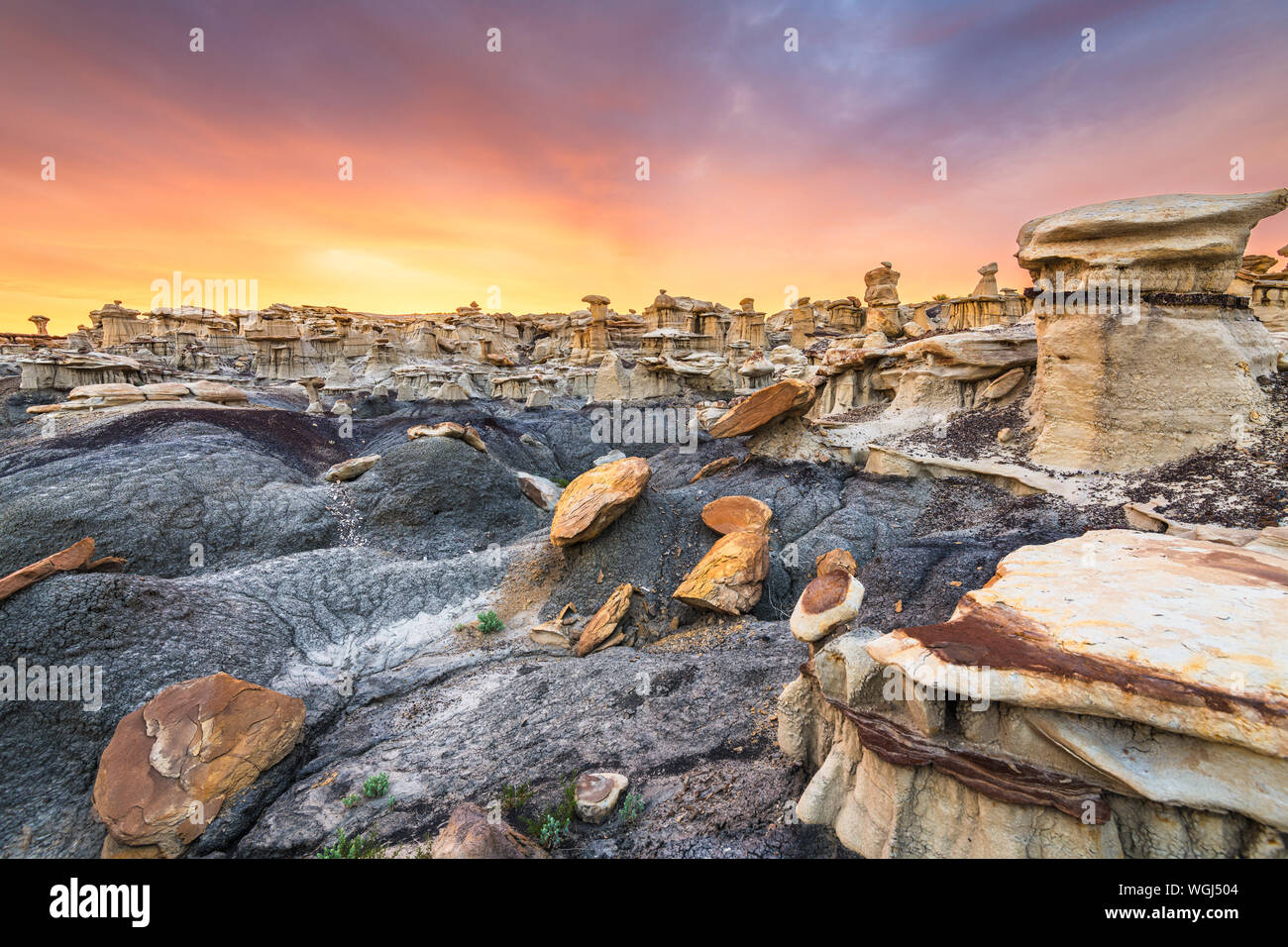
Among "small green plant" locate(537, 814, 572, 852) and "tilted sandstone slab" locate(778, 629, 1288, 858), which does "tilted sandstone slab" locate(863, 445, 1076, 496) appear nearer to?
"tilted sandstone slab" locate(778, 629, 1288, 858)

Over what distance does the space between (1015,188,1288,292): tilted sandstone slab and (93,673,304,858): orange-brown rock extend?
14333 mm

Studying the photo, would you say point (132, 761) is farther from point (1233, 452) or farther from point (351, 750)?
point (1233, 452)

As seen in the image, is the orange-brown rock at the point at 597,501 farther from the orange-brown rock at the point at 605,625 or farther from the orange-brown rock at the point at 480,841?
the orange-brown rock at the point at 480,841

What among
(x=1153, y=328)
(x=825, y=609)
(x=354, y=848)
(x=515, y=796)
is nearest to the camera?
(x=825, y=609)

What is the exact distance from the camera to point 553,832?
378 cm

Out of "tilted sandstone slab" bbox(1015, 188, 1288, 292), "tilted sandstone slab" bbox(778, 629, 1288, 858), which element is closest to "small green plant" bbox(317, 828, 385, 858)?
"tilted sandstone slab" bbox(778, 629, 1288, 858)

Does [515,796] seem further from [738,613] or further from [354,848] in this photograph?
[738,613]

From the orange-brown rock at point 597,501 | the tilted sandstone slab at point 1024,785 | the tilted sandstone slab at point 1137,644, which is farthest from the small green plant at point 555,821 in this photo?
the orange-brown rock at point 597,501

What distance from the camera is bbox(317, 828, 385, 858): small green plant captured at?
3887mm

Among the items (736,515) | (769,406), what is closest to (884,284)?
(769,406)

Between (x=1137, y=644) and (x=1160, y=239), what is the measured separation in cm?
963

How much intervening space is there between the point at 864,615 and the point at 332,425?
21.2m

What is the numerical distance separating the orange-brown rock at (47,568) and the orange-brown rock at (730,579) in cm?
889
